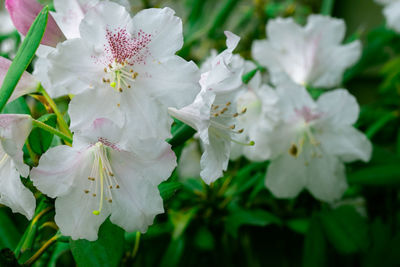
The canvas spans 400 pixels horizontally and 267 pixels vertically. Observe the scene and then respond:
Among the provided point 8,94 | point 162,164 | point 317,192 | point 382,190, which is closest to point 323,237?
point 317,192

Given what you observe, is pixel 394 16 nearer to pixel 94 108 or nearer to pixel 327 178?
pixel 327 178

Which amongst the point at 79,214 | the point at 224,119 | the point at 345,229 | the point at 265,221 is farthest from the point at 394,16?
the point at 79,214

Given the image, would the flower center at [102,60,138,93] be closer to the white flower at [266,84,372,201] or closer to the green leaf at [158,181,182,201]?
the green leaf at [158,181,182,201]

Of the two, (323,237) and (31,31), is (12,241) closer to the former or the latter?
(31,31)

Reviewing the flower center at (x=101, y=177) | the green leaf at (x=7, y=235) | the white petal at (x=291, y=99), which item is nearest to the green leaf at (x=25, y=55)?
the flower center at (x=101, y=177)

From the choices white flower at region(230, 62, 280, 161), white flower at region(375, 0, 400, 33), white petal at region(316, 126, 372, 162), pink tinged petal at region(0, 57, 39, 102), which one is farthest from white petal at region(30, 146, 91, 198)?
white flower at region(375, 0, 400, 33)

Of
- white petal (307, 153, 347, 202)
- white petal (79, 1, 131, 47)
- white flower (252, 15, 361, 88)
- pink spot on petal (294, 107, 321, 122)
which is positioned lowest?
white petal (307, 153, 347, 202)
